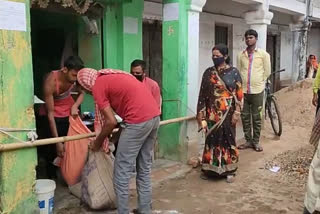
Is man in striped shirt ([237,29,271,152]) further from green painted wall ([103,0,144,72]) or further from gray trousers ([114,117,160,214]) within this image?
gray trousers ([114,117,160,214])

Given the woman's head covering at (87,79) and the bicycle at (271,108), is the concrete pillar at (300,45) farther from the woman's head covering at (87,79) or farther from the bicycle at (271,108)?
the woman's head covering at (87,79)

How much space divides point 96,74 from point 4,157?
1042mm

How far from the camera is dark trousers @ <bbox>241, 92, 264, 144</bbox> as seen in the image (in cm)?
629

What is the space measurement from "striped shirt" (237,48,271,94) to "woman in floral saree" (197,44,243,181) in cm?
147

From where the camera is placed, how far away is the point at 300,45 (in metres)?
11.1

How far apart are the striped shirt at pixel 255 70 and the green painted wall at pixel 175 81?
4.03 feet

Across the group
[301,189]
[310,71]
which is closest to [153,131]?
[301,189]

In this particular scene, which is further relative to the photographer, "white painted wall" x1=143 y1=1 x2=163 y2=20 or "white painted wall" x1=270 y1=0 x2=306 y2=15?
"white painted wall" x1=270 y1=0 x2=306 y2=15

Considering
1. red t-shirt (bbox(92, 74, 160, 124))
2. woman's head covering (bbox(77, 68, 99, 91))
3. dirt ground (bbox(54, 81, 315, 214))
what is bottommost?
dirt ground (bbox(54, 81, 315, 214))

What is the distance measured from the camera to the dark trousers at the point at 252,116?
20.6 feet

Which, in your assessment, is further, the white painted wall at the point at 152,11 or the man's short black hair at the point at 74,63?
the white painted wall at the point at 152,11

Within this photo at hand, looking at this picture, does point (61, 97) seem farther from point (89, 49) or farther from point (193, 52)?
point (193, 52)

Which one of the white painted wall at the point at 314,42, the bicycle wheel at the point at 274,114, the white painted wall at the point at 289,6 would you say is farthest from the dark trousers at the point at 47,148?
the white painted wall at the point at 314,42

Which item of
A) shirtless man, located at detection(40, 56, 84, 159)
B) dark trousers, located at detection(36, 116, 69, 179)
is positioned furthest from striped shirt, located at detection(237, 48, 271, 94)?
dark trousers, located at detection(36, 116, 69, 179)
